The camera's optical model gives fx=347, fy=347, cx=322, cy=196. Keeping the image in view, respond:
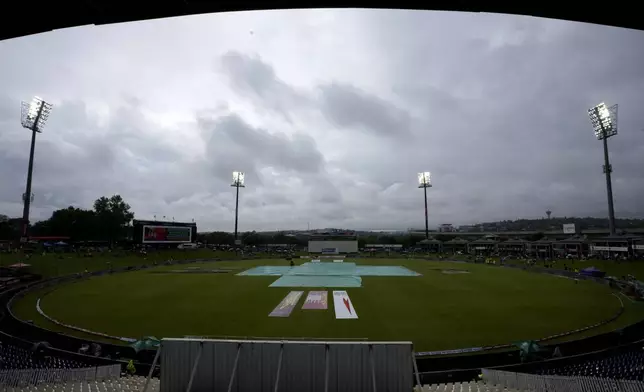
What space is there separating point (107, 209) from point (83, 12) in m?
131

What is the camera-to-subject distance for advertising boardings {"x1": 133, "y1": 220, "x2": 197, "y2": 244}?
81688mm

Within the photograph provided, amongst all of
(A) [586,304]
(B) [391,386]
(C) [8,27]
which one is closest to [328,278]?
(A) [586,304]

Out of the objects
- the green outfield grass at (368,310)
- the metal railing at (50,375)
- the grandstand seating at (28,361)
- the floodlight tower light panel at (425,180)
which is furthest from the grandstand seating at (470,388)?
the floodlight tower light panel at (425,180)

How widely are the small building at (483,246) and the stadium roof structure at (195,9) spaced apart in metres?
122

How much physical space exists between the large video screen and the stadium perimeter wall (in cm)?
4303

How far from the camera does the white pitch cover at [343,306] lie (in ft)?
89.2

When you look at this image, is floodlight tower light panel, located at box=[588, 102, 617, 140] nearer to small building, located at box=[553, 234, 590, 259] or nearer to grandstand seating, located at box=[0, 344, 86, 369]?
small building, located at box=[553, 234, 590, 259]

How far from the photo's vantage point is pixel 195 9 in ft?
20.8

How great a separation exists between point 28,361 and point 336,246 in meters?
104

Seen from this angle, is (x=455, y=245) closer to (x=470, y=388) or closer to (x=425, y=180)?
(x=425, y=180)

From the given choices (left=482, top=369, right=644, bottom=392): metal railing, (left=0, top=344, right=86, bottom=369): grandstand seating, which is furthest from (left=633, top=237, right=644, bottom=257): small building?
(left=0, top=344, right=86, bottom=369): grandstand seating

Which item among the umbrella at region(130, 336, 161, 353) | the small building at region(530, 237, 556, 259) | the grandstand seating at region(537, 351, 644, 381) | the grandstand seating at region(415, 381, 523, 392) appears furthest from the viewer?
the small building at region(530, 237, 556, 259)

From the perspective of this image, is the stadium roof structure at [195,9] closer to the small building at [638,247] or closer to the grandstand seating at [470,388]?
the grandstand seating at [470,388]

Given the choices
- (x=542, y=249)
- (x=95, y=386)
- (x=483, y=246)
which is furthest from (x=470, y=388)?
(x=483, y=246)
